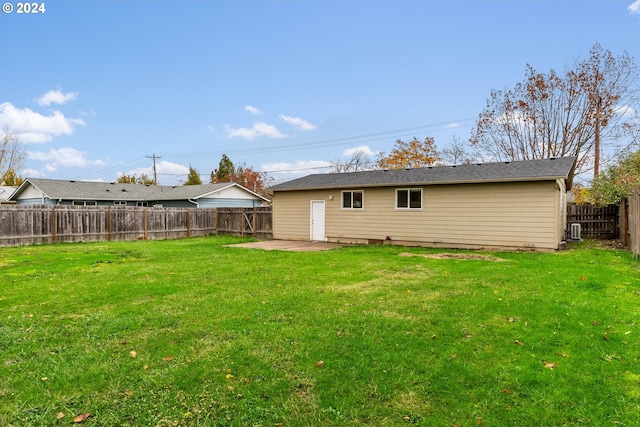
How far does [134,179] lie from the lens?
5175 centimetres

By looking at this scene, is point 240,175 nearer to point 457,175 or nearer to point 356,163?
point 356,163

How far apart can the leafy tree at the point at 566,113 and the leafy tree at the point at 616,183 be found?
538cm

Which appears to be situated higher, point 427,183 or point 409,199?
point 427,183

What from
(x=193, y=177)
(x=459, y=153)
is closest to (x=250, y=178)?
(x=193, y=177)

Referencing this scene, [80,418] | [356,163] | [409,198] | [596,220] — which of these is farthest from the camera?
[356,163]

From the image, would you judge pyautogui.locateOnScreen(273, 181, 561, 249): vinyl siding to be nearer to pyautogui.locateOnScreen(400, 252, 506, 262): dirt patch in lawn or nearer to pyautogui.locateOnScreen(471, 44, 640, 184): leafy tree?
pyautogui.locateOnScreen(400, 252, 506, 262): dirt patch in lawn

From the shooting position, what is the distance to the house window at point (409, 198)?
1387 cm

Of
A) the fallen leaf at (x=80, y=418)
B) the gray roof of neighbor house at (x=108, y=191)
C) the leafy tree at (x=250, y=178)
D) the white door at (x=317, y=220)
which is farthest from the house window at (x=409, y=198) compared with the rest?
the leafy tree at (x=250, y=178)

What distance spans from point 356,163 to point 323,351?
40228 mm

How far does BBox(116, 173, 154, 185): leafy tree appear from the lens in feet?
166

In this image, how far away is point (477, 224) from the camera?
1274cm

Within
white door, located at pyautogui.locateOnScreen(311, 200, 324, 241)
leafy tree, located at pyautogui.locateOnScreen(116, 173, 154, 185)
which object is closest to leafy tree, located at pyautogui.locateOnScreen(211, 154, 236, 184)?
leafy tree, located at pyautogui.locateOnScreen(116, 173, 154, 185)

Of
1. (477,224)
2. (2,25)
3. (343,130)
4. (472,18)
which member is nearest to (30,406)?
(477,224)

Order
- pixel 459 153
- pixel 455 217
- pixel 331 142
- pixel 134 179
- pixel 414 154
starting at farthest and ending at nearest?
1. pixel 134 179
2. pixel 331 142
3. pixel 414 154
4. pixel 459 153
5. pixel 455 217
